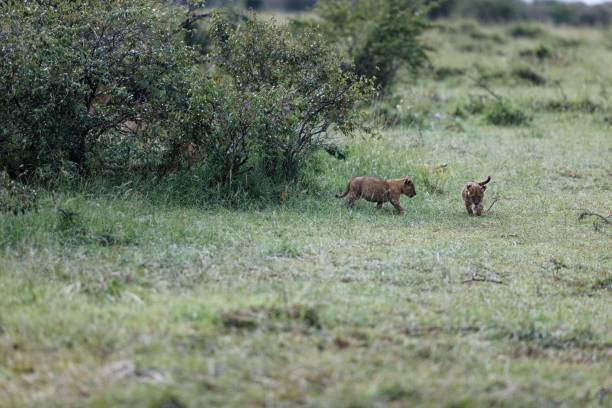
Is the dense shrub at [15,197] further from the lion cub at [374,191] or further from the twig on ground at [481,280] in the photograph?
the twig on ground at [481,280]

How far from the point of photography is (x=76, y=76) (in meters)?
8.48

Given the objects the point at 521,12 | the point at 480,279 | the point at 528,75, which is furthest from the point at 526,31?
the point at 480,279

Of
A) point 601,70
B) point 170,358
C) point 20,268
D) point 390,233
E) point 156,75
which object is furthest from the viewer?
point 601,70

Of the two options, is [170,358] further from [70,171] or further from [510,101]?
[510,101]

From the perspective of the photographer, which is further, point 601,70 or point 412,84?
point 601,70

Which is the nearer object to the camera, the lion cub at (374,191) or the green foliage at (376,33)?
the lion cub at (374,191)

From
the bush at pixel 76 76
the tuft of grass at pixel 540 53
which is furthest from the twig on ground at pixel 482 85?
the bush at pixel 76 76

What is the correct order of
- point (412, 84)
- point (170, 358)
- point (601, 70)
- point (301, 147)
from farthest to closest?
1. point (601, 70)
2. point (412, 84)
3. point (301, 147)
4. point (170, 358)

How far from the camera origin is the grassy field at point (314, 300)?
4.38 meters

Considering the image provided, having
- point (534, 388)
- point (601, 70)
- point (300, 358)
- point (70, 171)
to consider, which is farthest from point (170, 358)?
point (601, 70)

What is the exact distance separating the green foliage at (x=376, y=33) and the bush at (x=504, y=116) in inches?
80.4

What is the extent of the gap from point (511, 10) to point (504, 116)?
1013 inches

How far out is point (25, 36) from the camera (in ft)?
26.6

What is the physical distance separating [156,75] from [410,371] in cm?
529
